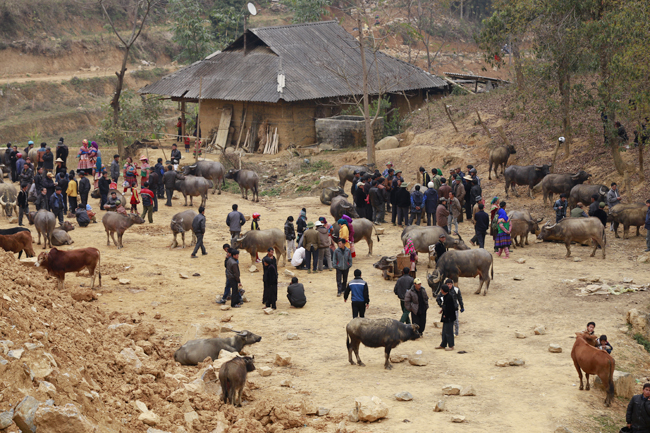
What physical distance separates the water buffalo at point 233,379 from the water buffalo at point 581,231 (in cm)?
1184

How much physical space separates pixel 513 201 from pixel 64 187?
16034 millimetres

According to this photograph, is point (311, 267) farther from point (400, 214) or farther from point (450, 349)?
point (450, 349)

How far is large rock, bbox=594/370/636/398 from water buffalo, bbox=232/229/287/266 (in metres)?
9.77

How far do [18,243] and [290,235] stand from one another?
726 cm

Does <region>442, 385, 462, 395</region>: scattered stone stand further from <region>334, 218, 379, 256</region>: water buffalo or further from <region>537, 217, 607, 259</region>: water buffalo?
<region>537, 217, 607, 259</region>: water buffalo

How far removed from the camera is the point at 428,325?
15.0 m

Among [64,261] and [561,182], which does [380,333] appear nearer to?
[64,261]

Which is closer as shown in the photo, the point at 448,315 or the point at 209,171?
the point at 448,315

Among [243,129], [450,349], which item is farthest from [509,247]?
[243,129]

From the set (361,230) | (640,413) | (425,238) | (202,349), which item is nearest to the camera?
(640,413)

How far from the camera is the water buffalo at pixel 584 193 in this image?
22172mm

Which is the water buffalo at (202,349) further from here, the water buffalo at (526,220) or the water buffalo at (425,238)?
the water buffalo at (526,220)

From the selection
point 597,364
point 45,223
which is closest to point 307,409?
point 597,364

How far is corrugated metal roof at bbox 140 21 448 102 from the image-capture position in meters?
34.6
